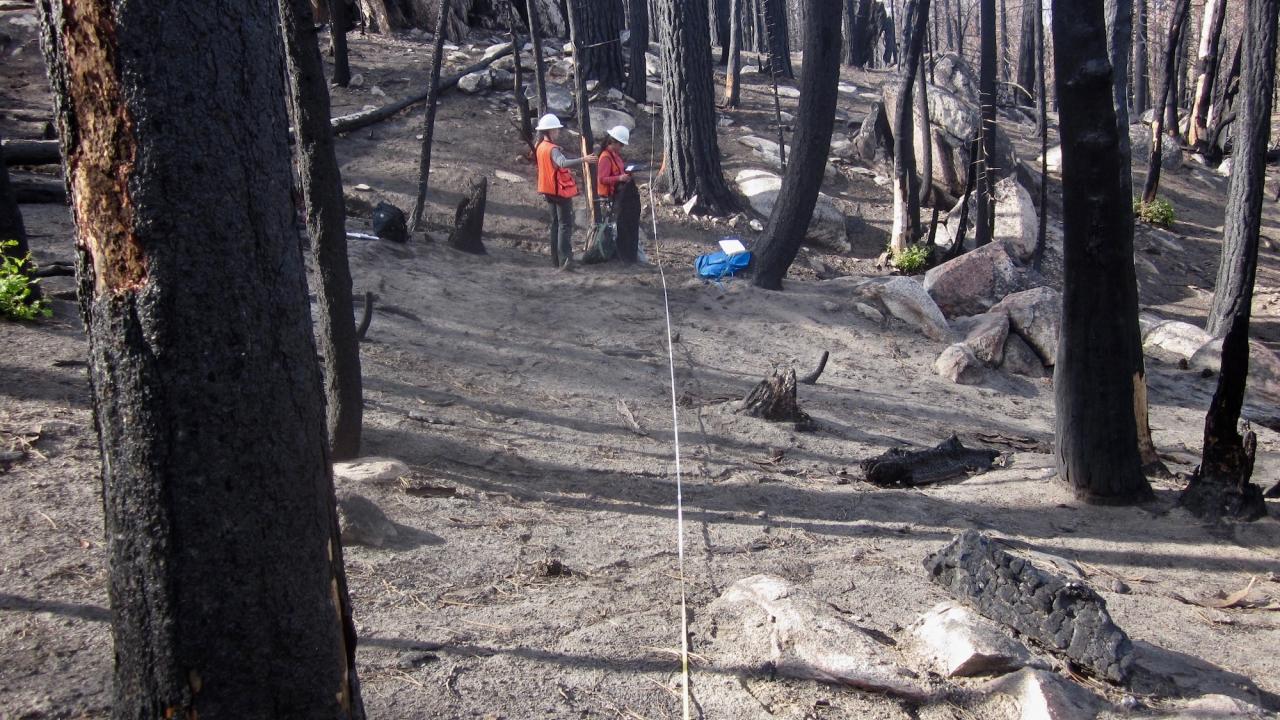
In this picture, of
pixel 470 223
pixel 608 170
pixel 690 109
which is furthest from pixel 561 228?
pixel 690 109

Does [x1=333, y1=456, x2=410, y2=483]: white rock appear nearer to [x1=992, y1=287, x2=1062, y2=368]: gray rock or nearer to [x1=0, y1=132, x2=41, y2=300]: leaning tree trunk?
[x1=0, y1=132, x2=41, y2=300]: leaning tree trunk

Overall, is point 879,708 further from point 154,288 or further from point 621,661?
point 154,288

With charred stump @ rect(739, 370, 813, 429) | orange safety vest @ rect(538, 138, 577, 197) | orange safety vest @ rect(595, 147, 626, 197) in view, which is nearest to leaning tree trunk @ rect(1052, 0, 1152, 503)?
charred stump @ rect(739, 370, 813, 429)

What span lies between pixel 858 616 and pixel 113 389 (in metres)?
3.16

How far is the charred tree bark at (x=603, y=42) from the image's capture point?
58.4ft

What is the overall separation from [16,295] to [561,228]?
6492mm

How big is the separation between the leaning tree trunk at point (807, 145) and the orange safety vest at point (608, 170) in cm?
212

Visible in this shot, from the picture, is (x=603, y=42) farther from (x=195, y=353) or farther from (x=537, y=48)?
(x=195, y=353)

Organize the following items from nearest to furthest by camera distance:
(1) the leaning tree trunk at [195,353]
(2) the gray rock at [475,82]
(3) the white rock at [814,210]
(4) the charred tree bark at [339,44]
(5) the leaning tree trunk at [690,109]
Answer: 1. (1) the leaning tree trunk at [195,353]
2. (5) the leaning tree trunk at [690,109]
3. (3) the white rock at [814,210]
4. (4) the charred tree bark at [339,44]
5. (2) the gray rock at [475,82]

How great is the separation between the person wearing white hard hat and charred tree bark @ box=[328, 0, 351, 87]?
6012 millimetres

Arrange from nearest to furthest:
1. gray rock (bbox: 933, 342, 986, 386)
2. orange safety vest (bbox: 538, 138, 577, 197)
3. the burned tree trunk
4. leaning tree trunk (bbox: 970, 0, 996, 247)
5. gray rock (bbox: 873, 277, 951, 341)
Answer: gray rock (bbox: 933, 342, 986, 386) → gray rock (bbox: 873, 277, 951, 341) → orange safety vest (bbox: 538, 138, 577, 197) → the burned tree trunk → leaning tree trunk (bbox: 970, 0, 996, 247)

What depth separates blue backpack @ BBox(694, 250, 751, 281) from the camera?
1215cm

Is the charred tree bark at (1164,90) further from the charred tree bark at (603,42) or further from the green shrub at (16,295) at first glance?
the green shrub at (16,295)

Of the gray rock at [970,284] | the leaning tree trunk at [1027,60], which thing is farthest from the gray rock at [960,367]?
the leaning tree trunk at [1027,60]
